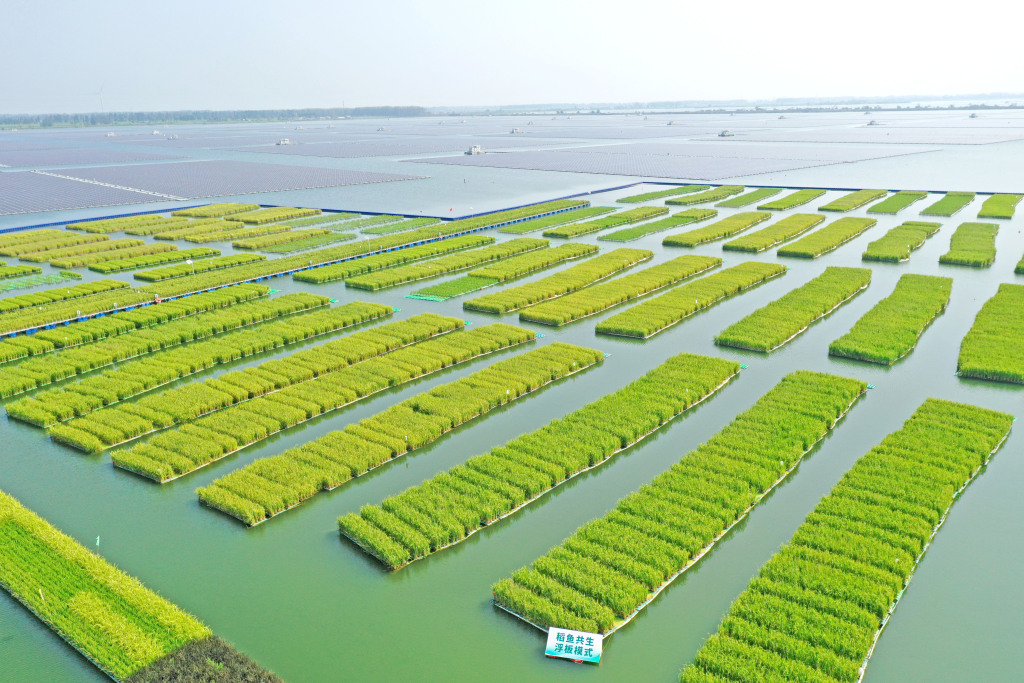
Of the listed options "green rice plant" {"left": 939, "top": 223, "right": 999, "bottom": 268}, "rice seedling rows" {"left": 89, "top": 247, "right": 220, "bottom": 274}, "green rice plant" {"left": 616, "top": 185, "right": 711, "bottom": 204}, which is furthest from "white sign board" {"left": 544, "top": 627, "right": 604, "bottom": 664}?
"green rice plant" {"left": 616, "top": 185, "right": 711, "bottom": 204}

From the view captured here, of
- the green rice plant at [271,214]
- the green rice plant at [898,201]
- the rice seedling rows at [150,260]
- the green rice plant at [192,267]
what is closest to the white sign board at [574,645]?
the green rice plant at [192,267]

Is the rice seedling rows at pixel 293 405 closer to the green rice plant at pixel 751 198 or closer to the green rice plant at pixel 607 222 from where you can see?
the green rice plant at pixel 607 222

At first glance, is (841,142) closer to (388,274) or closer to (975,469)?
(388,274)

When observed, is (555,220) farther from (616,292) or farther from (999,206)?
(999,206)

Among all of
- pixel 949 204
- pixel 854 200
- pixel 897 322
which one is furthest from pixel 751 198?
pixel 897 322

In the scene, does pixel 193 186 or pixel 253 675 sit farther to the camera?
pixel 193 186

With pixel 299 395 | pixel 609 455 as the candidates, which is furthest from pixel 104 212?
pixel 609 455
